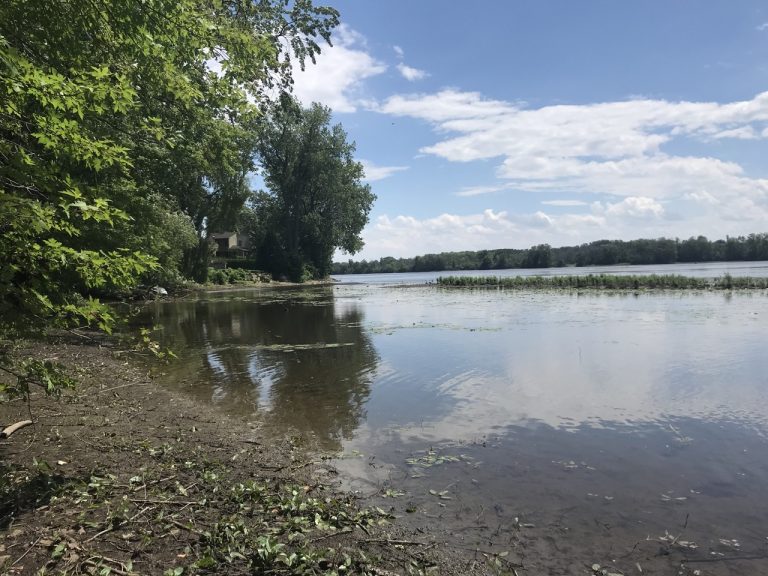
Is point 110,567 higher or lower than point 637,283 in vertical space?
lower

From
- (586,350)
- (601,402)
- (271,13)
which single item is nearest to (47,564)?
(601,402)

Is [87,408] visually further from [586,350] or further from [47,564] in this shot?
[586,350]

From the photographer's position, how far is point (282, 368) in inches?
549

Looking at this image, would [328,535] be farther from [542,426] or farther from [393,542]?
[542,426]

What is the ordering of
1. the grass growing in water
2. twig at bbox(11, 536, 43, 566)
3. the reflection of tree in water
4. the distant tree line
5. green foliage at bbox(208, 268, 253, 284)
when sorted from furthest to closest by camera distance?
the distant tree line < green foliage at bbox(208, 268, 253, 284) < the grass growing in water < the reflection of tree in water < twig at bbox(11, 536, 43, 566)

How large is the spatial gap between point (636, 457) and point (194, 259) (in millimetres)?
55735

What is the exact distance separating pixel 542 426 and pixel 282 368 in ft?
25.3

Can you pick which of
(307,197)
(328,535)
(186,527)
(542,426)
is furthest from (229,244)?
(328,535)

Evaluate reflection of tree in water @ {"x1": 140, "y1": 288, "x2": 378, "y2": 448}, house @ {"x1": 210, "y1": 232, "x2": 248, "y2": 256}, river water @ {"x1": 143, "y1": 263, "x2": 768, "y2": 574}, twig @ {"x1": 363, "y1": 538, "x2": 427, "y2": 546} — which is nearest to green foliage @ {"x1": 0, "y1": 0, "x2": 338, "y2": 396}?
twig @ {"x1": 363, "y1": 538, "x2": 427, "y2": 546}

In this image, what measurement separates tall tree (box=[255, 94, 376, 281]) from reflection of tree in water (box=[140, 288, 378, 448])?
169ft

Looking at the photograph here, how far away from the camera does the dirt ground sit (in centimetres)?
395

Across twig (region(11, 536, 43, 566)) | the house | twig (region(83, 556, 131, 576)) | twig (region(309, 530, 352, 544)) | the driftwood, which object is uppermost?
the house

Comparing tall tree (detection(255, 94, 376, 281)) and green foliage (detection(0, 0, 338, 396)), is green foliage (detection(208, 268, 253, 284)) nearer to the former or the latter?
tall tree (detection(255, 94, 376, 281))

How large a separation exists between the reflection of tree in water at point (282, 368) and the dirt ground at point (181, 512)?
6.10ft
